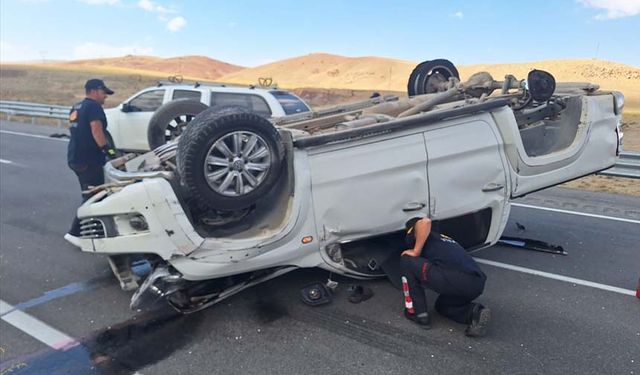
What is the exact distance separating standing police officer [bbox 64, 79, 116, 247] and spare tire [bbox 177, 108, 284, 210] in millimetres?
2353

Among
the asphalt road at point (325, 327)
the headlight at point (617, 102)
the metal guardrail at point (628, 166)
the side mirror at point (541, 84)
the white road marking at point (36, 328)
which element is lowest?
the white road marking at point (36, 328)

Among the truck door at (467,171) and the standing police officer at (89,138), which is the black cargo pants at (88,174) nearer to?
the standing police officer at (89,138)

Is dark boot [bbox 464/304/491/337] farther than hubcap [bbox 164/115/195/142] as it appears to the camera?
No

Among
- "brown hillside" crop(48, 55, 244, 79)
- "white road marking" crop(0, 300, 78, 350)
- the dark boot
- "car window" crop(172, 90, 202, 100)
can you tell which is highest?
"brown hillside" crop(48, 55, 244, 79)

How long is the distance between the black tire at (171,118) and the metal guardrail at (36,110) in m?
11.9

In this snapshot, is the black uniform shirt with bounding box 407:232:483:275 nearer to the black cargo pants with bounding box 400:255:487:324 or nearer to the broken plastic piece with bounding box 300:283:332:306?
the black cargo pants with bounding box 400:255:487:324

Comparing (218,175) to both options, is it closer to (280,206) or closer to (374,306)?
(280,206)

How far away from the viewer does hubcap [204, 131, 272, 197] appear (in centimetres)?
353

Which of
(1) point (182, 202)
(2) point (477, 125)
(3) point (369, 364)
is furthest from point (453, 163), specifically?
(1) point (182, 202)

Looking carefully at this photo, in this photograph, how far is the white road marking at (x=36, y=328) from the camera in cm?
353

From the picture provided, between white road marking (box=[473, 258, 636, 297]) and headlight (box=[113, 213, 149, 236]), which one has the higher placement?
headlight (box=[113, 213, 149, 236])

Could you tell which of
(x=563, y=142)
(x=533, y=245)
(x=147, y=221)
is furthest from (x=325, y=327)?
(x=563, y=142)

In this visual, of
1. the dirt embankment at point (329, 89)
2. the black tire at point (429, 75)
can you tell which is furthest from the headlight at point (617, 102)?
the dirt embankment at point (329, 89)

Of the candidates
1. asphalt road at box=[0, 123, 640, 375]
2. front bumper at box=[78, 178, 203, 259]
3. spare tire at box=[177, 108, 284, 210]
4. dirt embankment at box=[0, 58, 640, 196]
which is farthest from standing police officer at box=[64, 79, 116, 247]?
dirt embankment at box=[0, 58, 640, 196]
